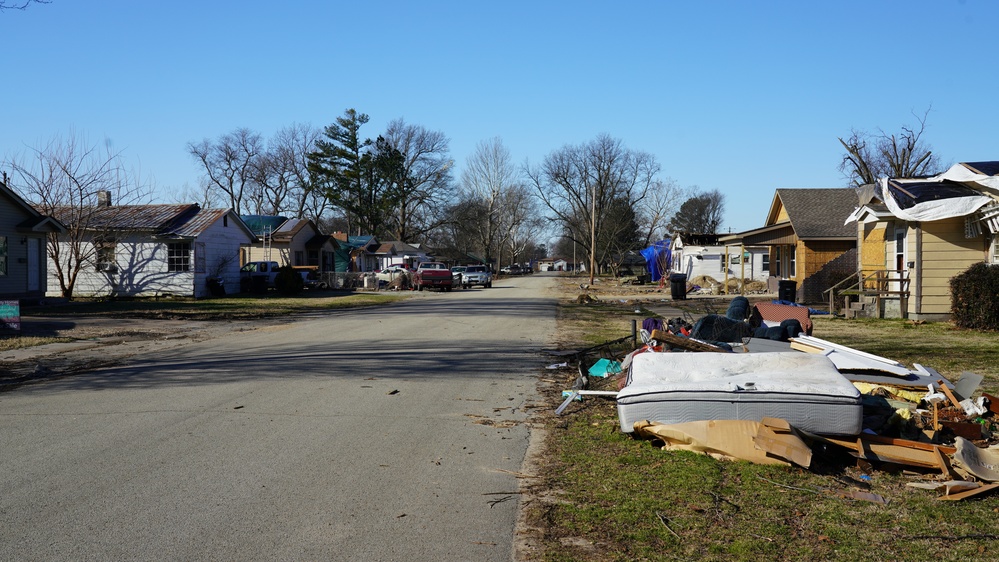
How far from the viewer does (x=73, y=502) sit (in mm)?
5367

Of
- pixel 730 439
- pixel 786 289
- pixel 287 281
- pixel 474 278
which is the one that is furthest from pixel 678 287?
pixel 730 439

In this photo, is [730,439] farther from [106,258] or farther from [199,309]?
[106,258]

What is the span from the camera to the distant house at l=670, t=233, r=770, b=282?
4516cm

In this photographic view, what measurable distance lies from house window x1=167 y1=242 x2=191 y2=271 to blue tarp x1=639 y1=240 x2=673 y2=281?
1337 inches

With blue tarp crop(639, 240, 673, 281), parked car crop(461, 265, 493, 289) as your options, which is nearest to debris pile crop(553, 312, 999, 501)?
parked car crop(461, 265, 493, 289)

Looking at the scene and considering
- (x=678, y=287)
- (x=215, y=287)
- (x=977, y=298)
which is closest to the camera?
(x=977, y=298)

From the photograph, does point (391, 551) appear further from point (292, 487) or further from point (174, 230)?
point (174, 230)

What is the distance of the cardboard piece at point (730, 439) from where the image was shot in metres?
6.18

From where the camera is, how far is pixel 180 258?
35.2 m

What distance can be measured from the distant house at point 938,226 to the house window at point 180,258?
1088 inches

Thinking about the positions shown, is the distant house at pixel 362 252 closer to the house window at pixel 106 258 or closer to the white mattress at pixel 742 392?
the house window at pixel 106 258

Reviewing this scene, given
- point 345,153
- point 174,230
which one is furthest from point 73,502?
point 345,153

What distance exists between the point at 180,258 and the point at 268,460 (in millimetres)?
31362

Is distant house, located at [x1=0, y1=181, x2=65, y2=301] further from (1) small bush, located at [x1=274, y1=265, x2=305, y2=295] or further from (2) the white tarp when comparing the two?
(2) the white tarp
